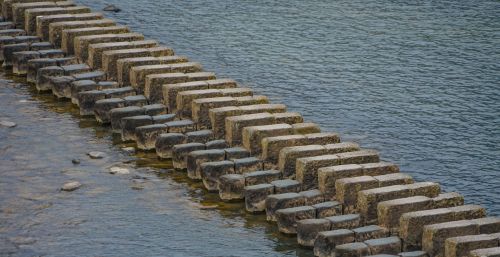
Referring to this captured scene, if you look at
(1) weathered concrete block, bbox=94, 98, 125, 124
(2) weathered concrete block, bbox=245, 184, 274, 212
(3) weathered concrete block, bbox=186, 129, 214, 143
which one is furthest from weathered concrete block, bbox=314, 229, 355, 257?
(1) weathered concrete block, bbox=94, 98, 125, 124

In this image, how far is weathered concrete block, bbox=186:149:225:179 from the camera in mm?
20781

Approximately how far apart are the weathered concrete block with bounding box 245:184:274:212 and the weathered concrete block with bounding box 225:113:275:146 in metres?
2.08

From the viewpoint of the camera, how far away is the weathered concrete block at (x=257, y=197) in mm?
19438

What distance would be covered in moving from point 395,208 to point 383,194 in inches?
18.8

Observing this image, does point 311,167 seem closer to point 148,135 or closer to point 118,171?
point 118,171

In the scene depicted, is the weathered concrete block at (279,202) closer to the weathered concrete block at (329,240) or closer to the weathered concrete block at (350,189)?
the weathered concrete block at (350,189)

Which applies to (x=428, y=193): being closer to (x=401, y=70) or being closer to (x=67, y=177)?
(x=67, y=177)

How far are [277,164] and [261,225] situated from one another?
1.78 metres

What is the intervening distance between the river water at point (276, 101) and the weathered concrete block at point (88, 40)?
1187mm

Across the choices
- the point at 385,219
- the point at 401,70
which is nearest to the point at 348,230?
the point at 385,219

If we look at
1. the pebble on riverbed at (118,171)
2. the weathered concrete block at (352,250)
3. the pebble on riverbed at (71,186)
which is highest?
the weathered concrete block at (352,250)

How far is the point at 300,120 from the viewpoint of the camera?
71.5 feet

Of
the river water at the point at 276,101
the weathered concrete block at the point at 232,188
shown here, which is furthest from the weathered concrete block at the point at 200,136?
the weathered concrete block at the point at 232,188

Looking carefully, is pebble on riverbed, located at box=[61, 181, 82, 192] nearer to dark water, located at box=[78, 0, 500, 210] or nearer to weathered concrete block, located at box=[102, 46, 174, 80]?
dark water, located at box=[78, 0, 500, 210]
